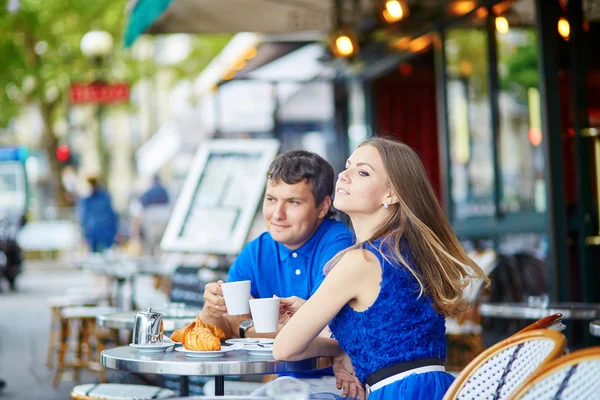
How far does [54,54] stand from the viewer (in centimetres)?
2300

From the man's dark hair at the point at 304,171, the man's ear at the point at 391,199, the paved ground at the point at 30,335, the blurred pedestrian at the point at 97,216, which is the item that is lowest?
the paved ground at the point at 30,335

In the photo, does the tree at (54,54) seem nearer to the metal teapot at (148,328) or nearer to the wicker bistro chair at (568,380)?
the metal teapot at (148,328)

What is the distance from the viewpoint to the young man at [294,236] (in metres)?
3.94

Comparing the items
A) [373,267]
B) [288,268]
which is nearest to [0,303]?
[288,268]

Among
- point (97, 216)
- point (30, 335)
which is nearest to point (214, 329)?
point (30, 335)

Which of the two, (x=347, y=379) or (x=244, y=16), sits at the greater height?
(x=244, y=16)

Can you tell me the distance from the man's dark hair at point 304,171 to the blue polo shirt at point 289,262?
0.17 m

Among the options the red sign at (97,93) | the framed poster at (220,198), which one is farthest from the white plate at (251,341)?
the red sign at (97,93)

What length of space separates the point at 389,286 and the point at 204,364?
68cm

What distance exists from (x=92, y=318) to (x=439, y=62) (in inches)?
169

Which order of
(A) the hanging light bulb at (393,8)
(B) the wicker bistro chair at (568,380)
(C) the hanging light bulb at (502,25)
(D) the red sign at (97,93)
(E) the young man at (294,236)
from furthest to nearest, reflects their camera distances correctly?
(D) the red sign at (97,93) → (A) the hanging light bulb at (393,8) → (C) the hanging light bulb at (502,25) → (E) the young man at (294,236) → (B) the wicker bistro chair at (568,380)

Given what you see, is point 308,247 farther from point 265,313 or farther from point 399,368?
point 399,368

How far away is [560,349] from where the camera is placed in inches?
100

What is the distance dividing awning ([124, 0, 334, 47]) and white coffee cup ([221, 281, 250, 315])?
5.41 metres
